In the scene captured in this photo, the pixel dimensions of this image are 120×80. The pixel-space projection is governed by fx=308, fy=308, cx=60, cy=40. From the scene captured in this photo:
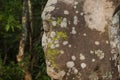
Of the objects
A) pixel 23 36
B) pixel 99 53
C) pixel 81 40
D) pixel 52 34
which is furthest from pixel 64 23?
A: pixel 23 36

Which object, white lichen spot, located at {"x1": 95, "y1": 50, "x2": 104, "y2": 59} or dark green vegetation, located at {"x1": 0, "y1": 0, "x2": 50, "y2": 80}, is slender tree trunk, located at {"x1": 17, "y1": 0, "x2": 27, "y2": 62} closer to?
dark green vegetation, located at {"x1": 0, "y1": 0, "x2": 50, "y2": 80}

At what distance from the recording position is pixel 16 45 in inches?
300

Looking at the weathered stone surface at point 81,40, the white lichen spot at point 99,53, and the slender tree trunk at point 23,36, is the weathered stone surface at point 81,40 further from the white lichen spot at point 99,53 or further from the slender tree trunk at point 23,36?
the slender tree trunk at point 23,36

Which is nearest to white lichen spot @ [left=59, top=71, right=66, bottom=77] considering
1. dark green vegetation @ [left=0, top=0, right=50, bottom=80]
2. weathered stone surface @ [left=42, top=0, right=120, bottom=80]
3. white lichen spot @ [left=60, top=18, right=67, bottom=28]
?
weathered stone surface @ [left=42, top=0, right=120, bottom=80]

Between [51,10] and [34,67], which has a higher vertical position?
[51,10]

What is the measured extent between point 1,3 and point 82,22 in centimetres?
331

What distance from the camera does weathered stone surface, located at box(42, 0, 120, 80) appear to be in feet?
13.3

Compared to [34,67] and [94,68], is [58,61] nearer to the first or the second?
[94,68]

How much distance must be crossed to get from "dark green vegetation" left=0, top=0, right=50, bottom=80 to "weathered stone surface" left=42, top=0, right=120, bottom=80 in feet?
7.83

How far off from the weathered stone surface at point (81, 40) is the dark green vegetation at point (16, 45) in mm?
2385

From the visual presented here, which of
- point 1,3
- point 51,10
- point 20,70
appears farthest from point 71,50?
point 1,3

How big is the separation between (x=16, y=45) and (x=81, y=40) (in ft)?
12.2

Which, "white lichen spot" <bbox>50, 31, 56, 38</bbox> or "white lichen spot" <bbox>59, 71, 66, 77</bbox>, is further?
"white lichen spot" <bbox>50, 31, 56, 38</bbox>

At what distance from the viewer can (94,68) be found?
4.06 metres
